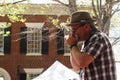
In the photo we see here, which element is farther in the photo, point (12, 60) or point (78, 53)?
point (12, 60)

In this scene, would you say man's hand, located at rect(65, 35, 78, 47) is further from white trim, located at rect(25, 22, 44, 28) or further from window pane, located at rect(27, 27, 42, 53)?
white trim, located at rect(25, 22, 44, 28)

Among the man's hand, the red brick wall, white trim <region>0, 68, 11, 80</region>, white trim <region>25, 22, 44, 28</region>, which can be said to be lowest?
white trim <region>0, 68, 11, 80</region>

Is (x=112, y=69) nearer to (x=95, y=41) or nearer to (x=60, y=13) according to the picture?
(x=95, y=41)

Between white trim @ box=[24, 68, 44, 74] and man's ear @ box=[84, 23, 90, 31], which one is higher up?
man's ear @ box=[84, 23, 90, 31]

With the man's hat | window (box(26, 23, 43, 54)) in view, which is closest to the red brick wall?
window (box(26, 23, 43, 54))

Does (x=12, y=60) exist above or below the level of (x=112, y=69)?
below

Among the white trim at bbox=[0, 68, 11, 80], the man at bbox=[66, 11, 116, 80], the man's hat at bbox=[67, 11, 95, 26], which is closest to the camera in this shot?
the man at bbox=[66, 11, 116, 80]

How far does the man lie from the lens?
375 cm

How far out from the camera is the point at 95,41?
3.84 meters

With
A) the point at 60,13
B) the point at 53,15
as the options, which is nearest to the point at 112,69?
the point at 60,13

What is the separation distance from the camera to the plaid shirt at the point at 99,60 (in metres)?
3.75

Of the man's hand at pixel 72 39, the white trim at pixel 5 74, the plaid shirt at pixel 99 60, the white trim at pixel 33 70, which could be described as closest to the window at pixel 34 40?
the white trim at pixel 33 70

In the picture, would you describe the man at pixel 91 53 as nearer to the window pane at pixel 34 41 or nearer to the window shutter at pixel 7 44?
the window shutter at pixel 7 44

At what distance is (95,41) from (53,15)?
20.9 meters
